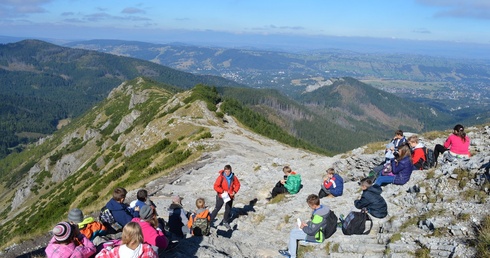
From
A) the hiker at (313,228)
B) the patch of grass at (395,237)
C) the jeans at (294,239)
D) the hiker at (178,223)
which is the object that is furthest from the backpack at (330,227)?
the hiker at (178,223)

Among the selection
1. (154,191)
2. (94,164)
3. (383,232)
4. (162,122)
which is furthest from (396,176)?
(94,164)

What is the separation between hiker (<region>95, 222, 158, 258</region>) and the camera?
780cm

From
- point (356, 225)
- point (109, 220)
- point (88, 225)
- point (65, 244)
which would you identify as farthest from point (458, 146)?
point (65, 244)

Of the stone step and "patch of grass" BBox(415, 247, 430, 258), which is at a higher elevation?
"patch of grass" BBox(415, 247, 430, 258)

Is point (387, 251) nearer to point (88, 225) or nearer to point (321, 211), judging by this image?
point (321, 211)

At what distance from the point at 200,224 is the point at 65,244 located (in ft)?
19.2

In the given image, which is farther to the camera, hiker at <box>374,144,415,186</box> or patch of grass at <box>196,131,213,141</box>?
patch of grass at <box>196,131,213,141</box>

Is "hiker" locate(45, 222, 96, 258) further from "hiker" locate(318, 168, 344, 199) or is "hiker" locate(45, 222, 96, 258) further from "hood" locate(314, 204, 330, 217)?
"hiker" locate(318, 168, 344, 199)

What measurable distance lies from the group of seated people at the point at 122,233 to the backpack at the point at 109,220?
0.25 feet

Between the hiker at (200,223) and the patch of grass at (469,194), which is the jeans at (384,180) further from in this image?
the hiker at (200,223)

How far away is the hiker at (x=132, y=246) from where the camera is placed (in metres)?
7.80

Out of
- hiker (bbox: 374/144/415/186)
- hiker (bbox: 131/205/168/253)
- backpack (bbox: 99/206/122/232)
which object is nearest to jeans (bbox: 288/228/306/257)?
hiker (bbox: 131/205/168/253)

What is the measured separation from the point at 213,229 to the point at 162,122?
5559 centimetres

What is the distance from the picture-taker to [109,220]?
12.1m
